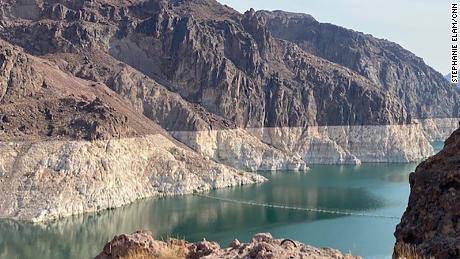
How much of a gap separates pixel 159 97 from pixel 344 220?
57.8m

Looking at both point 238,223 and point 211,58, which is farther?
point 211,58

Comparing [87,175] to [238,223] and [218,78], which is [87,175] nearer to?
[238,223]

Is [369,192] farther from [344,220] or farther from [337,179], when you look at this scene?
[344,220]

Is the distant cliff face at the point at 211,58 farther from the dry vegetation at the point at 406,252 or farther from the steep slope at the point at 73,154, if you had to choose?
the dry vegetation at the point at 406,252

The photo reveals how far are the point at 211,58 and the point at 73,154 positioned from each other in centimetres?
6118

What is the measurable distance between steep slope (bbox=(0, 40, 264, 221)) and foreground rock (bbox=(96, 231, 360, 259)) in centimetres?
5007

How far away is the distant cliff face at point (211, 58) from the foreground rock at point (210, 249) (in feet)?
320

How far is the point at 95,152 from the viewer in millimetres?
70188

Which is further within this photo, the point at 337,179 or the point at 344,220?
the point at 337,179

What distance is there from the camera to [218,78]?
4808 inches

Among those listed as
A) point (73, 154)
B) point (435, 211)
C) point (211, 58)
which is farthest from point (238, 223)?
point (211, 58)

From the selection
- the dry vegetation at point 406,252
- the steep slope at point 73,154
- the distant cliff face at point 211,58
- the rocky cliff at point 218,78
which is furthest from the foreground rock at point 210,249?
the distant cliff face at point 211,58

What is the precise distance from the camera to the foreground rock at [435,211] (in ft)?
26.5

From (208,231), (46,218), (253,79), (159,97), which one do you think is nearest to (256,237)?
(208,231)
